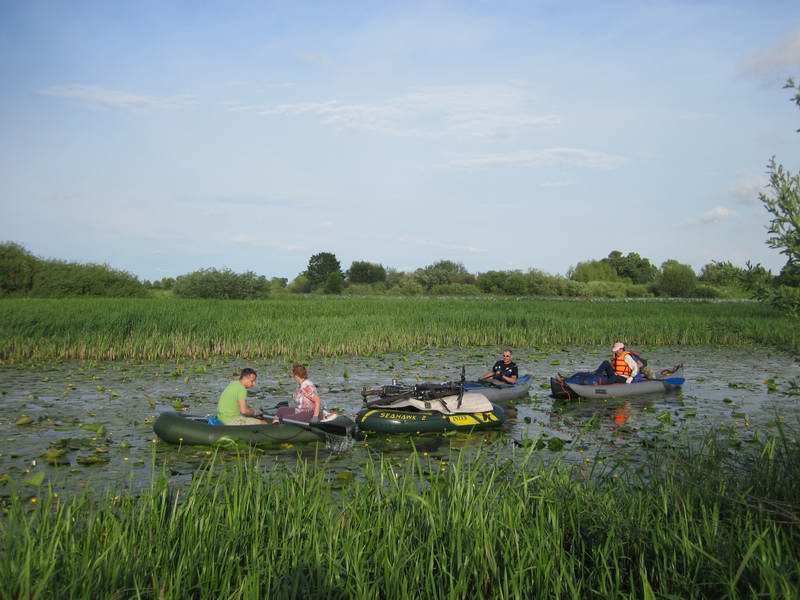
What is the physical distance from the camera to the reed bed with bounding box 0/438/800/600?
3.96 metres

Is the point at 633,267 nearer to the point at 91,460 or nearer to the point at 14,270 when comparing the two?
the point at 14,270

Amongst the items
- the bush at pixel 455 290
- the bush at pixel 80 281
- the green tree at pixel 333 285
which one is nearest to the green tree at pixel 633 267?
the bush at pixel 455 290

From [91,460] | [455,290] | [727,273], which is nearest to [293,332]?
[91,460]

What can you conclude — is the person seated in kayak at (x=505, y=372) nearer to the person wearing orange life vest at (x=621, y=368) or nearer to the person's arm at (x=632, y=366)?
the person wearing orange life vest at (x=621, y=368)

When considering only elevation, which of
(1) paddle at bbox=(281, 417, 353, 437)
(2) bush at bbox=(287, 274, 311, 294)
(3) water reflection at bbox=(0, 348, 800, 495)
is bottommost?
(3) water reflection at bbox=(0, 348, 800, 495)

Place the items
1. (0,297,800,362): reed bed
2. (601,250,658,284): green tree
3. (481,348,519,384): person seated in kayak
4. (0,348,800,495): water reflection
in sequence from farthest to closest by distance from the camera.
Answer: (601,250,658,284): green tree, (0,297,800,362): reed bed, (481,348,519,384): person seated in kayak, (0,348,800,495): water reflection

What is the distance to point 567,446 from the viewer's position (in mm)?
10172

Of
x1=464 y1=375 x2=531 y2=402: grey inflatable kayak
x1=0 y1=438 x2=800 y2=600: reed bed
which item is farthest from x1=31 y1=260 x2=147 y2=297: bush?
x1=0 y1=438 x2=800 y2=600: reed bed

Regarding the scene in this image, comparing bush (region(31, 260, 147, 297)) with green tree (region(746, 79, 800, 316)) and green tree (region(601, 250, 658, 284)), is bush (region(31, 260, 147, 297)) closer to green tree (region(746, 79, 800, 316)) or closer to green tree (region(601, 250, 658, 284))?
green tree (region(746, 79, 800, 316))

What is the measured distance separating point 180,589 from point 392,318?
22710 mm

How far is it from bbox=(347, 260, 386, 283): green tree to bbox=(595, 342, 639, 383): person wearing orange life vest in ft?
218

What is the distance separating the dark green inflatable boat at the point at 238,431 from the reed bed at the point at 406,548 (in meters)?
4.25

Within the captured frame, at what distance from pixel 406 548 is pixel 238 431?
5958 mm

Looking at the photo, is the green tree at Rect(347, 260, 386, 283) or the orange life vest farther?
the green tree at Rect(347, 260, 386, 283)
